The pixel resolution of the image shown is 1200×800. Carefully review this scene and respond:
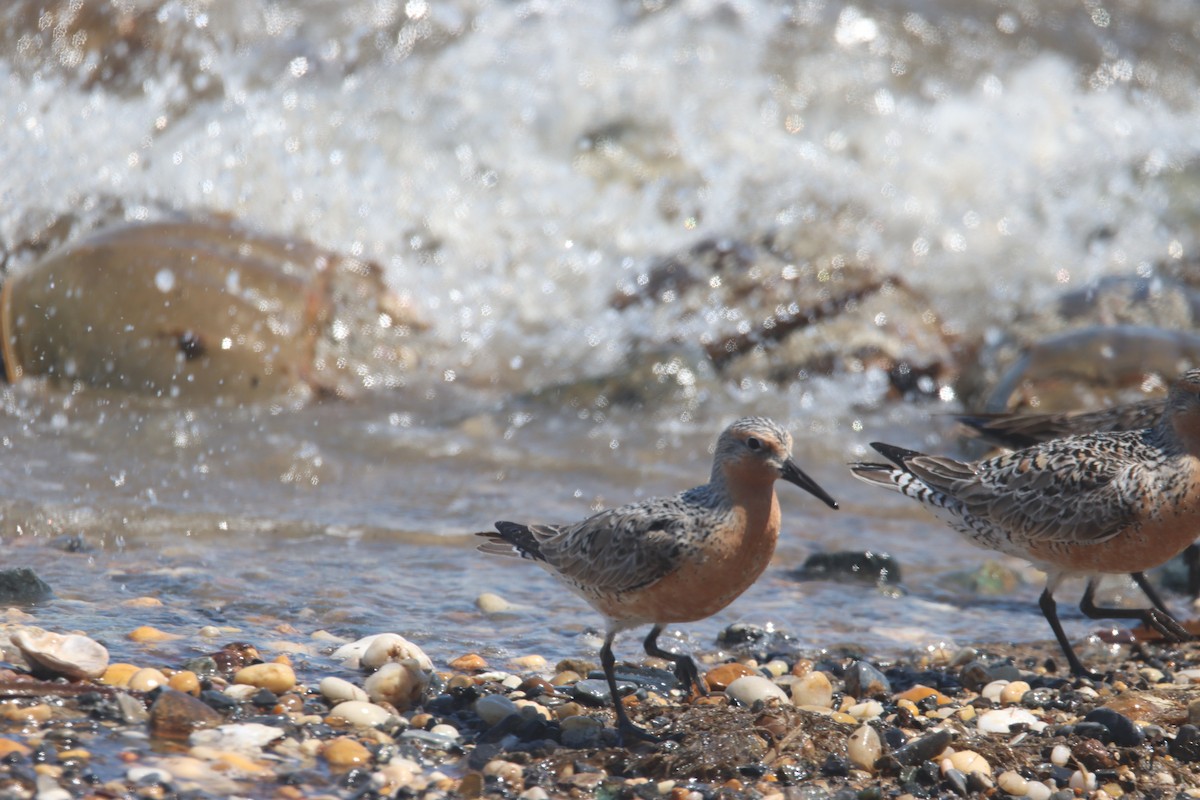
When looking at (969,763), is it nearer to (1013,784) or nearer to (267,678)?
(1013,784)

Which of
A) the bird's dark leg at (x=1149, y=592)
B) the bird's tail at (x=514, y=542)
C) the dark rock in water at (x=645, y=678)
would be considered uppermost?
the bird's tail at (x=514, y=542)

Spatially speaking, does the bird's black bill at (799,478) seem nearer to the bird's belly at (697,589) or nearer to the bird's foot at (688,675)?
the bird's belly at (697,589)

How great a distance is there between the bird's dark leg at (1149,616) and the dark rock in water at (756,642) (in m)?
1.55

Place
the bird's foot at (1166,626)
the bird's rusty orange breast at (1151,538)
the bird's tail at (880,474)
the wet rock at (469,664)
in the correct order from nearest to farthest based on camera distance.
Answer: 1. the wet rock at (469,664)
2. the bird's rusty orange breast at (1151,538)
3. the bird's foot at (1166,626)
4. the bird's tail at (880,474)

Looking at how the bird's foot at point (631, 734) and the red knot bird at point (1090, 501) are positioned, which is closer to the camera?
the bird's foot at point (631, 734)

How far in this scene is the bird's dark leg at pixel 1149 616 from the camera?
20.5 feet

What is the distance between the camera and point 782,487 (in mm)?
8828

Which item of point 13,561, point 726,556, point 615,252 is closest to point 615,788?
point 726,556

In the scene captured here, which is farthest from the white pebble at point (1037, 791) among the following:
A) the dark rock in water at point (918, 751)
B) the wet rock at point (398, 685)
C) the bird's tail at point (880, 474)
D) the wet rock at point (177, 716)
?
the wet rock at point (177, 716)

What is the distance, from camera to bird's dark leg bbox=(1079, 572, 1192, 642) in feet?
20.5

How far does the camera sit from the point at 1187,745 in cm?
489

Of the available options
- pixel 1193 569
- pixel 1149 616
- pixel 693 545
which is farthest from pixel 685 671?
pixel 1193 569

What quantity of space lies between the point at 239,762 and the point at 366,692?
0.79 m

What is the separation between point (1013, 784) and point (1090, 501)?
71.6 inches
